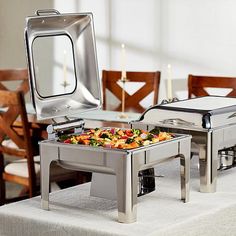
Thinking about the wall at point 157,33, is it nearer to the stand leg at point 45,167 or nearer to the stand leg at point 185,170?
the stand leg at point 185,170

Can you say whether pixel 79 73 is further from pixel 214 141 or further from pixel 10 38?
pixel 10 38

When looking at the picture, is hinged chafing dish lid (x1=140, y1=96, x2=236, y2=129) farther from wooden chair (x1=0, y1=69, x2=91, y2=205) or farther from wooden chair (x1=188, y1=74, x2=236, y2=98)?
wooden chair (x1=188, y1=74, x2=236, y2=98)

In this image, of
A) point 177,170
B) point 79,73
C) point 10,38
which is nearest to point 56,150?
point 79,73

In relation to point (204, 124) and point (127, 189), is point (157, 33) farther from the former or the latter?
point (127, 189)

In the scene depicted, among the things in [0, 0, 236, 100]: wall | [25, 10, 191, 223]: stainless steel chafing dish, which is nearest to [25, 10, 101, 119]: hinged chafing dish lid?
[25, 10, 191, 223]: stainless steel chafing dish

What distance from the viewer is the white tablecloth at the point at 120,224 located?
1362 mm

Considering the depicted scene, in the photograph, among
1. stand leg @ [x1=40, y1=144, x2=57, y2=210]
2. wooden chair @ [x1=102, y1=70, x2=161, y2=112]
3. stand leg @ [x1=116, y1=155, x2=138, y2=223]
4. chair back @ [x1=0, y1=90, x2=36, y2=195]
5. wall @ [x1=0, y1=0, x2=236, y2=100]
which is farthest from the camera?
wall @ [x1=0, y1=0, x2=236, y2=100]

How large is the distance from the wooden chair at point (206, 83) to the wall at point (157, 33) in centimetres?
61

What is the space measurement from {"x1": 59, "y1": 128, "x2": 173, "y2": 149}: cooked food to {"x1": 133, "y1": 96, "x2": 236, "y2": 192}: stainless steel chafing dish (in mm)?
89

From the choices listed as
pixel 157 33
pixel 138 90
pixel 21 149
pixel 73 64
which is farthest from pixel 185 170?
pixel 157 33

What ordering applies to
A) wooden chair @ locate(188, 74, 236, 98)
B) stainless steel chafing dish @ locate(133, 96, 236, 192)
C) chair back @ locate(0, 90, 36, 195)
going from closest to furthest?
stainless steel chafing dish @ locate(133, 96, 236, 192) → chair back @ locate(0, 90, 36, 195) → wooden chair @ locate(188, 74, 236, 98)

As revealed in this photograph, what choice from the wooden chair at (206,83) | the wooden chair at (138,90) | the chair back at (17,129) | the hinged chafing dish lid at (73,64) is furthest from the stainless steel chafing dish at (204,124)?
the wooden chair at (138,90)

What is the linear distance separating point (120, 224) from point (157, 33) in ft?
11.3

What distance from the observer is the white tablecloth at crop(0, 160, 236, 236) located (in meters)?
1.36
